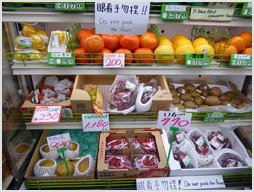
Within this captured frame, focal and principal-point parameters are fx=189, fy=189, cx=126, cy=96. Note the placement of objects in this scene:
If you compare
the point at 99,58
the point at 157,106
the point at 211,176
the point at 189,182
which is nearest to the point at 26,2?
the point at 99,58

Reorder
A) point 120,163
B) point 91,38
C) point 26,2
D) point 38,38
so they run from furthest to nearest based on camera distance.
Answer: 1. point 120,163
2. point 38,38
3. point 91,38
4. point 26,2

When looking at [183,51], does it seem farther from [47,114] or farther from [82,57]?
[47,114]

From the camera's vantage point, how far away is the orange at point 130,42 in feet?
4.21

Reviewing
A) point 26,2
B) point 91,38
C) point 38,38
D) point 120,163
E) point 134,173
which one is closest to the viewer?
point 26,2

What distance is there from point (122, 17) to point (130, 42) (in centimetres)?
24

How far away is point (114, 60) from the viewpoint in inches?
47.5

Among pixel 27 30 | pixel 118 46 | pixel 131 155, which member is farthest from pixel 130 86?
pixel 27 30

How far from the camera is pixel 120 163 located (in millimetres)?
1614

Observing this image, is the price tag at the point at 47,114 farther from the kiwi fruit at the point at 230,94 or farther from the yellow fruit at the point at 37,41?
the kiwi fruit at the point at 230,94

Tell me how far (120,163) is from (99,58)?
917mm

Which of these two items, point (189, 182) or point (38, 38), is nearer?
point (38, 38)

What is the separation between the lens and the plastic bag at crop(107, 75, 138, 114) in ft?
4.85

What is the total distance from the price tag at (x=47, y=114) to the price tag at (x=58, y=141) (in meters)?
0.14

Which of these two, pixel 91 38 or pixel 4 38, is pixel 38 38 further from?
pixel 91 38
